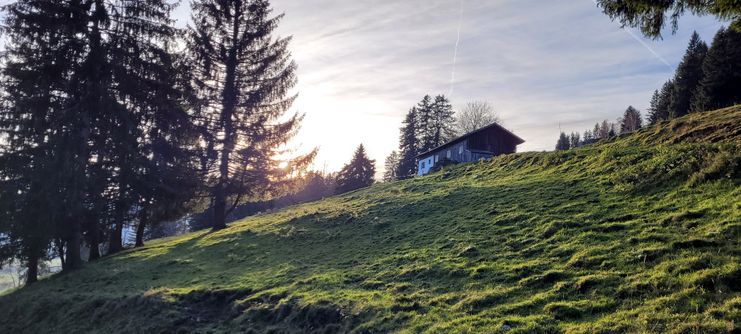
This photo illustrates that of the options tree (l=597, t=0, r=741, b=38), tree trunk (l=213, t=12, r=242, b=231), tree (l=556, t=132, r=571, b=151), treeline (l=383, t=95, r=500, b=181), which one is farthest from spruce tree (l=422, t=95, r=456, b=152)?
tree (l=597, t=0, r=741, b=38)

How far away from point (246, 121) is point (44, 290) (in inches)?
643

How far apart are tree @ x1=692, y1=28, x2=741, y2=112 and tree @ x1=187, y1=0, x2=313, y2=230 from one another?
4032 cm

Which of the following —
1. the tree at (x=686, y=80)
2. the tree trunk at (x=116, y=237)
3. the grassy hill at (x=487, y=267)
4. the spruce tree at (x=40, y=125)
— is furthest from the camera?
the tree at (x=686, y=80)

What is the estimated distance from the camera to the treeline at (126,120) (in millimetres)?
21891

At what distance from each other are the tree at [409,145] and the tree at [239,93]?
4791cm

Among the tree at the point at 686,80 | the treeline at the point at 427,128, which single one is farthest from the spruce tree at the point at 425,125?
the tree at the point at 686,80

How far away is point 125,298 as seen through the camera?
49.3 feet

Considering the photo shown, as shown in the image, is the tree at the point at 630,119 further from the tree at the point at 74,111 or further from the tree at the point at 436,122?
the tree at the point at 74,111

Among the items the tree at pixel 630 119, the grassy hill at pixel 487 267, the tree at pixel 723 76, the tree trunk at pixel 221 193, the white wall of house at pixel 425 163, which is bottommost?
the grassy hill at pixel 487 267

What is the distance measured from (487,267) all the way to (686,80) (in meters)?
57.3

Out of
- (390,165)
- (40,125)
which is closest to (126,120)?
→ (40,125)

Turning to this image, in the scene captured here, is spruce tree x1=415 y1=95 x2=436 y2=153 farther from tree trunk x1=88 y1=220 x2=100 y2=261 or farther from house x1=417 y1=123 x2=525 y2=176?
tree trunk x1=88 y1=220 x2=100 y2=261

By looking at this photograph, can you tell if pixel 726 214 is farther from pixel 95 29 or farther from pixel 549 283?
pixel 95 29

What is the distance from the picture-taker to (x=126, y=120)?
78.4 ft
